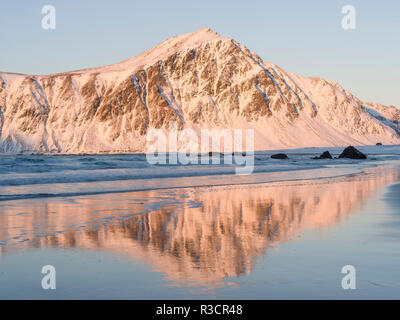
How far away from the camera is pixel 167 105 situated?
165m

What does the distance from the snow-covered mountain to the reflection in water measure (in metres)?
136

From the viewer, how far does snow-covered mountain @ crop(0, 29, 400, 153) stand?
162125mm

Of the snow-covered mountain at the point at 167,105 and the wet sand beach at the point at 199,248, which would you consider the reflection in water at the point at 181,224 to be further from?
the snow-covered mountain at the point at 167,105

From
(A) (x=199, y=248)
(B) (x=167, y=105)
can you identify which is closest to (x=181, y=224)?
(A) (x=199, y=248)

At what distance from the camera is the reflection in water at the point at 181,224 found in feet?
30.6

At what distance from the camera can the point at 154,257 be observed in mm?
9367

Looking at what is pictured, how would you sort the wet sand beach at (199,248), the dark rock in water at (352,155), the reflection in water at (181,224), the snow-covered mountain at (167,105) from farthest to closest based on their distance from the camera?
the snow-covered mountain at (167,105), the dark rock in water at (352,155), the reflection in water at (181,224), the wet sand beach at (199,248)

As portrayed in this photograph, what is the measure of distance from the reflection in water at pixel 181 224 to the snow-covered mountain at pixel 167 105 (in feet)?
445

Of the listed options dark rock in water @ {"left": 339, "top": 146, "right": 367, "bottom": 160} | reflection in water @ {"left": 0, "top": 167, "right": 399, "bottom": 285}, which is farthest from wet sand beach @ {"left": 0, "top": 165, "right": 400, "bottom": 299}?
dark rock in water @ {"left": 339, "top": 146, "right": 367, "bottom": 160}

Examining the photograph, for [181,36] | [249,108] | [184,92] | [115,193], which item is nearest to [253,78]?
[249,108]

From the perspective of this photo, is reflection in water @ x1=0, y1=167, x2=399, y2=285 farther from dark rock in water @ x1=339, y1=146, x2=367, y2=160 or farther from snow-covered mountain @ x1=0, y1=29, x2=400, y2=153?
snow-covered mountain @ x1=0, y1=29, x2=400, y2=153

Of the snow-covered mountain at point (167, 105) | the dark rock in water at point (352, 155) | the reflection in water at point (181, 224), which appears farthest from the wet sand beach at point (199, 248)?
the snow-covered mountain at point (167, 105)

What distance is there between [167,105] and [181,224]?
15317 centimetres
